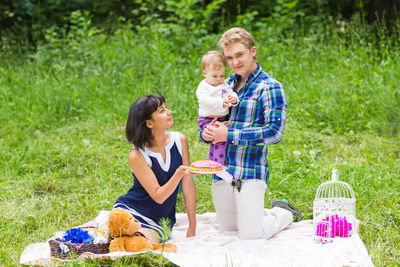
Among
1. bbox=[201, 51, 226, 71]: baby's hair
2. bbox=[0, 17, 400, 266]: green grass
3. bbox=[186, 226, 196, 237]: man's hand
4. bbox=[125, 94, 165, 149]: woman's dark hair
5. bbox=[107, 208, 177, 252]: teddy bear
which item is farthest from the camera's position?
bbox=[0, 17, 400, 266]: green grass

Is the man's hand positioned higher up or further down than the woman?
further down

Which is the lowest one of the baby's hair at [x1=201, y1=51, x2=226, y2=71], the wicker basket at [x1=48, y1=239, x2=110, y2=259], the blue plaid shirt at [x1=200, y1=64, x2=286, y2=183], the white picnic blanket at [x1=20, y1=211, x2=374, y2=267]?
the white picnic blanket at [x1=20, y1=211, x2=374, y2=267]

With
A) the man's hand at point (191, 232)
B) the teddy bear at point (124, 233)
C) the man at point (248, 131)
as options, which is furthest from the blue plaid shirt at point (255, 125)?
the teddy bear at point (124, 233)

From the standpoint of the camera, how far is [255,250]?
353 cm

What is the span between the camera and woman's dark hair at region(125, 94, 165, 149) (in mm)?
3697

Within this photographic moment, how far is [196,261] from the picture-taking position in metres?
3.23

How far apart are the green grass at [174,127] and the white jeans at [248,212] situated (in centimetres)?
52

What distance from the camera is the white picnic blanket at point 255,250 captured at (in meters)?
3.23

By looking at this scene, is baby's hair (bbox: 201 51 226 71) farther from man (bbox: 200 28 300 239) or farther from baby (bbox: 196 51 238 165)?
man (bbox: 200 28 300 239)

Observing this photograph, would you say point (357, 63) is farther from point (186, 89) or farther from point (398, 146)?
point (186, 89)

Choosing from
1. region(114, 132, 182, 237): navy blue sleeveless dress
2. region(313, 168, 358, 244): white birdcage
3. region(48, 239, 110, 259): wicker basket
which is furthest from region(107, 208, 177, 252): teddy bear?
region(313, 168, 358, 244): white birdcage

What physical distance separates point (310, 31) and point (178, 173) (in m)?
6.07

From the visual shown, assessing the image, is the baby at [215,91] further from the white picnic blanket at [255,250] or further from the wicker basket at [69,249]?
the wicker basket at [69,249]

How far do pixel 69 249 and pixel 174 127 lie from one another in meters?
3.50
